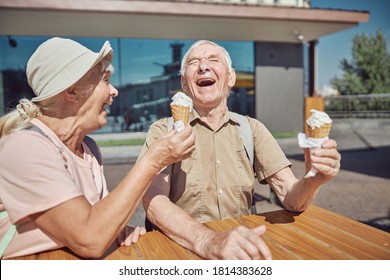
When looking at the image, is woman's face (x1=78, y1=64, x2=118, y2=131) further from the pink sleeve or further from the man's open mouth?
the man's open mouth

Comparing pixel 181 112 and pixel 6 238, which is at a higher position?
pixel 181 112

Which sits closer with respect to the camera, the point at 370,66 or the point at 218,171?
the point at 218,171

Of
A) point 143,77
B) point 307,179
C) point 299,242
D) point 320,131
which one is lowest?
point 299,242

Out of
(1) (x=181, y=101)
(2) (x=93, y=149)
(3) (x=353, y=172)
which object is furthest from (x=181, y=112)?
(3) (x=353, y=172)

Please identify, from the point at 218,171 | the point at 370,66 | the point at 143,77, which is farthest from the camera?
the point at 143,77

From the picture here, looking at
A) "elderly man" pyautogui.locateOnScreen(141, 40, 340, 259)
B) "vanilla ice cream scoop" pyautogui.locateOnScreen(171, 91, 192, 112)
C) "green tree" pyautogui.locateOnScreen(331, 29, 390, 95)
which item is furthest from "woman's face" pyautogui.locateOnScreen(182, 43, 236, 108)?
"green tree" pyautogui.locateOnScreen(331, 29, 390, 95)

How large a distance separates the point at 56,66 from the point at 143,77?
11.5 m

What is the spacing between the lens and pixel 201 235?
51.6 inches

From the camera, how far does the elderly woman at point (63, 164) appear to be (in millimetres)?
1079

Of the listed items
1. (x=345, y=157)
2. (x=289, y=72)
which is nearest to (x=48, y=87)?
(x=345, y=157)

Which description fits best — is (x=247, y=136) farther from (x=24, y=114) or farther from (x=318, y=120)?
(x=24, y=114)

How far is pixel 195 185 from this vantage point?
1.86m

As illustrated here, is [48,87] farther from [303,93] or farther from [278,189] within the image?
[303,93]

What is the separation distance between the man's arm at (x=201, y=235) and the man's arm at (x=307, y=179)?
1.10 feet
